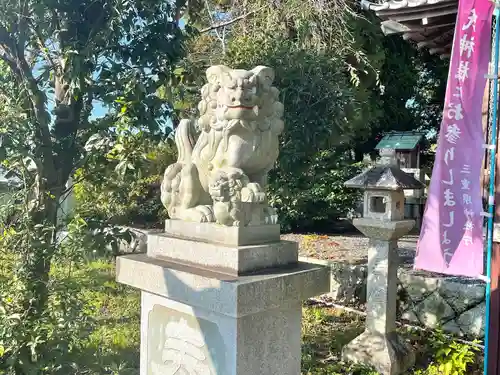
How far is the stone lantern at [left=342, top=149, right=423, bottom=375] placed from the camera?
15.4 ft

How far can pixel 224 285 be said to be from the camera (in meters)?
2.51

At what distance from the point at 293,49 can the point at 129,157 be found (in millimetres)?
4146

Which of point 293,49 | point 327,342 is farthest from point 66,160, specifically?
point 293,49

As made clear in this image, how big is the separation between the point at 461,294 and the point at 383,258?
4.90 feet

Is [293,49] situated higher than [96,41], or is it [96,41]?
[293,49]

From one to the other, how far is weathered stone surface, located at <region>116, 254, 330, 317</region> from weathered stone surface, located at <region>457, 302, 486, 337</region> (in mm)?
3282

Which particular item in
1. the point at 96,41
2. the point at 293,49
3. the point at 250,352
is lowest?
the point at 250,352

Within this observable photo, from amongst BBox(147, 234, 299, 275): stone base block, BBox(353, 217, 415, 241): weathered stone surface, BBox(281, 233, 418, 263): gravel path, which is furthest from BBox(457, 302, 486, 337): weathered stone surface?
BBox(147, 234, 299, 275): stone base block

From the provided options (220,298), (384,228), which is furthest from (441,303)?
(220,298)

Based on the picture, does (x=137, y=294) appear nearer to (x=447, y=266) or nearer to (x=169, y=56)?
(x=169, y=56)

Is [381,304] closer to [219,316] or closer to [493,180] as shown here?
[493,180]

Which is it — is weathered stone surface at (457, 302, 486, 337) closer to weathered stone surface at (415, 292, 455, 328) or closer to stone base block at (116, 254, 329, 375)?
weathered stone surface at (415, 292, 455, 328)

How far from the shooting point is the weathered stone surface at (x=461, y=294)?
18.1 feet

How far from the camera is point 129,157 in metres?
3.75
